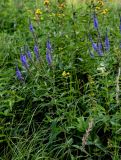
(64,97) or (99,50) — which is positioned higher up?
(99,50)

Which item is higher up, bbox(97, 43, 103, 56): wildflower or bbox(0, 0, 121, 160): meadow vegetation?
bbox(97, 43, 103, 56): wildflower

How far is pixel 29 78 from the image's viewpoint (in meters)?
3.55

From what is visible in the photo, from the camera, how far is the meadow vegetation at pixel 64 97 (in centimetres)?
279

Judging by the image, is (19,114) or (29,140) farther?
(19,114)

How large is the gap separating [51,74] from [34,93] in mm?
284

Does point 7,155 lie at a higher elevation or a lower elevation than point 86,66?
lower

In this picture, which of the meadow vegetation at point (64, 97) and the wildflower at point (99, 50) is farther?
the wildflower at point (99, 50)

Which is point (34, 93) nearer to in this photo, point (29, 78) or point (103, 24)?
point (29, 78)

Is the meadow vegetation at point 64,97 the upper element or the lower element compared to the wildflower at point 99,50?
lower

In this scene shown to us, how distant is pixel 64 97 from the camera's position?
10.4 ft

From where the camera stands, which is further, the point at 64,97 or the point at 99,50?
the point at 99,50

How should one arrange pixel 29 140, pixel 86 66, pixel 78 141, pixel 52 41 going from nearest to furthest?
pixel 78 141 → pixel 29 140 → pixel 86 66 → pixel 52 41

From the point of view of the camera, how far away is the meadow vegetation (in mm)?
2793

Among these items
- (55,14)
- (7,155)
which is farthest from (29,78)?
(55,14)
